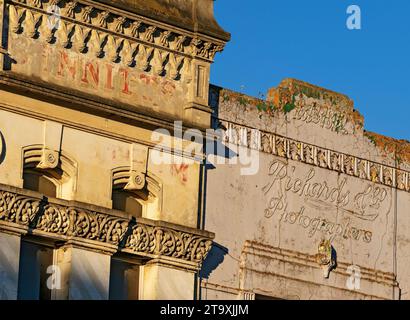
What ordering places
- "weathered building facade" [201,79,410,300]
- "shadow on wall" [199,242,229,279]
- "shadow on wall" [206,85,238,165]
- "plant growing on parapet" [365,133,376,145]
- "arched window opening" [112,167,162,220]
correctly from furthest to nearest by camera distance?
"plant growing on parapet" [365,133,376,145] < "weathered building facade" [201,79,410,300] < "shadow on wall" [206,85,238,165] < "shadow on wall" [199,242,229,279] < "arched window opening" [112,167,162,220]

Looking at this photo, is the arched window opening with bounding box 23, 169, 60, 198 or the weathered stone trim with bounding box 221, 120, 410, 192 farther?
the weathered stone trim with bounding box 221, 120, 410, 192

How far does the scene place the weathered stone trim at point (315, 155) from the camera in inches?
1406

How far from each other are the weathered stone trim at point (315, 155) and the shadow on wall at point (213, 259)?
Answer: 2.02m

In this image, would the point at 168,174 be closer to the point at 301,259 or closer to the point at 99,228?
the point at 99,228

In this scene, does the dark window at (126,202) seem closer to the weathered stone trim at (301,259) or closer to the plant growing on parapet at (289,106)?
the weathered stone trim at (301,259)

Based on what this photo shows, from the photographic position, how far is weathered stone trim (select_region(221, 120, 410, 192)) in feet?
117

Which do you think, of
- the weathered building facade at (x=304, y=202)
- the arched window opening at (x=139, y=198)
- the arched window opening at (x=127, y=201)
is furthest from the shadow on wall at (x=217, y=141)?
the arched window opening at (x=127, y=201)

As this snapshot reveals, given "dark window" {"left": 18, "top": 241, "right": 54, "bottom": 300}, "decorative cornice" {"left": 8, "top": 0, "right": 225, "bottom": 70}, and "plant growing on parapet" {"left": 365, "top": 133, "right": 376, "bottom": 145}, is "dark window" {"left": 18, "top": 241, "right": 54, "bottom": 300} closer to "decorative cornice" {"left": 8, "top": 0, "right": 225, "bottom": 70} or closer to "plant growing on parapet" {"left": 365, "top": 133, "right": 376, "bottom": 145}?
"decorative cornice" {"left": 8, "top": 0, "right": 225, "bottom": 70}

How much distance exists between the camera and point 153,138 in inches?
1351

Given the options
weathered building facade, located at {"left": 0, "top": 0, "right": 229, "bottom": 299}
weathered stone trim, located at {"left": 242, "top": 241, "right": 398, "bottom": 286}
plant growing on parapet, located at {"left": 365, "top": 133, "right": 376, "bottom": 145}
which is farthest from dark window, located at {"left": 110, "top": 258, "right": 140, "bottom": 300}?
plant growing on parapet, located at {"left": 365, "top": 133, "right": 376, "bottom": 145}

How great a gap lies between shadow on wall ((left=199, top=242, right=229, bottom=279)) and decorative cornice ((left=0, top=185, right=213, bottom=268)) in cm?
33

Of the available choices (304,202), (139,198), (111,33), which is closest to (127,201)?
(139,198)

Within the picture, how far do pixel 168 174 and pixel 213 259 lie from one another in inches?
70.5
